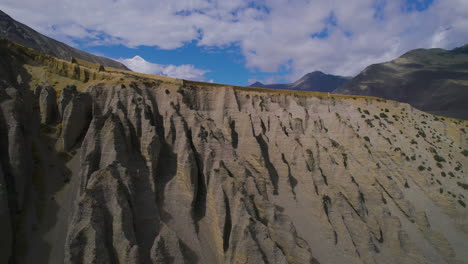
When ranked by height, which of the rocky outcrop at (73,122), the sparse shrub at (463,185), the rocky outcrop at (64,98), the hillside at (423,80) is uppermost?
the hillside at (423,80)

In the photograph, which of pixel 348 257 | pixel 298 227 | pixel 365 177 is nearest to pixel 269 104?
pixel 365 177

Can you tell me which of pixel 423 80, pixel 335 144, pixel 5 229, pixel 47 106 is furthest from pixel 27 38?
pixel 423 80

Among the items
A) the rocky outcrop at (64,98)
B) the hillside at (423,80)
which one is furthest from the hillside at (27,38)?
the hillside at (423,80)

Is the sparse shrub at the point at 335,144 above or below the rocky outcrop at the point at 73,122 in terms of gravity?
below

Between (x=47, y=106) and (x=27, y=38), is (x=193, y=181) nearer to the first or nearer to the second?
(x=47, y=106)

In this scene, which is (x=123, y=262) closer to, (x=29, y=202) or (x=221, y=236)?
(x=221, y=236)

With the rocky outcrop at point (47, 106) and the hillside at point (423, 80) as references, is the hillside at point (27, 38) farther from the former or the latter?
the hillside at point (423, 80)
